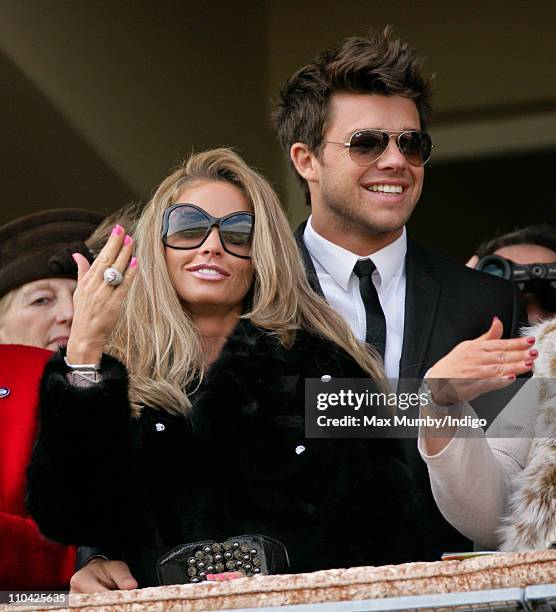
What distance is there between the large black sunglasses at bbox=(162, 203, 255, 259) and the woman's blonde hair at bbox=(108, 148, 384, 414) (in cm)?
3

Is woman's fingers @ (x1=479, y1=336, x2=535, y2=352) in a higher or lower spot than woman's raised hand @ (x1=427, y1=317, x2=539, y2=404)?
higher

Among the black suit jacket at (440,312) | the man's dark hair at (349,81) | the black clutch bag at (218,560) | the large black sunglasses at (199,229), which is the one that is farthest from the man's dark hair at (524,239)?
the black clutch bag at (218,560)

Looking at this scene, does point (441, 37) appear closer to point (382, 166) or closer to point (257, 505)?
point (382, 166)

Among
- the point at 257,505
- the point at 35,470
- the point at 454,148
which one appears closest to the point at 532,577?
the point at 257,505

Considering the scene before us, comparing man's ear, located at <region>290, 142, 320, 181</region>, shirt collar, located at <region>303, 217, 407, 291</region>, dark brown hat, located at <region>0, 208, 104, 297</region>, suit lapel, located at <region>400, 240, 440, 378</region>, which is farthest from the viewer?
dark brown hat, located at <region>0, 208, 104, 297</region>

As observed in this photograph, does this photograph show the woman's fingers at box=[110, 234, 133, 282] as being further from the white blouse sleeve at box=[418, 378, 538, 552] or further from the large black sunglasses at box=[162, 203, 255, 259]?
the white blouse sleeve at box=[418, 378, 538, 552]

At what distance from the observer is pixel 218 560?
2.50 metres

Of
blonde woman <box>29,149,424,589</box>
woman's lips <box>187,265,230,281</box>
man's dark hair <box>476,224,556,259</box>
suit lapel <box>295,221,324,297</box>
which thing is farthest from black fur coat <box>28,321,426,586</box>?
man's dark hair <box>476,224,556,259</box>

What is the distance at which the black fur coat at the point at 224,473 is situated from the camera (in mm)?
2455

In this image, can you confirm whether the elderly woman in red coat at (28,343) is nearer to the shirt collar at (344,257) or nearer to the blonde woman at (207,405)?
the blonde woman at (207,405)

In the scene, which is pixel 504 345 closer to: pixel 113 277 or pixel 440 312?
pixel 440 312

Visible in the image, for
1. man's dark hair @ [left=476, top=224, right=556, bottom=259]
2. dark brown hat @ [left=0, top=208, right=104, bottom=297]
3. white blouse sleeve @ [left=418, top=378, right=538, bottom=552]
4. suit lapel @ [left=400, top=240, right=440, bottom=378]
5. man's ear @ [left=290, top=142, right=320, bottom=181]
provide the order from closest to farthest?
white blouse sleeve @ [left=418, top=378, right=538, bottom=552], suit lapel @ [left=400, top=240, right=440, bottom=378], man's ear @ [left=290, top=142, right=320, bottom=181], dark brown hat @ [left=0, top=208, right=104, bottom=297], man's dark hair @ [left=476, top=224, right=556, bottom=259]

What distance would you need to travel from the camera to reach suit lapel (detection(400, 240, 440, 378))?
287 centimetres

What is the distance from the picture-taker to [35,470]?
Result: 2.51 m
